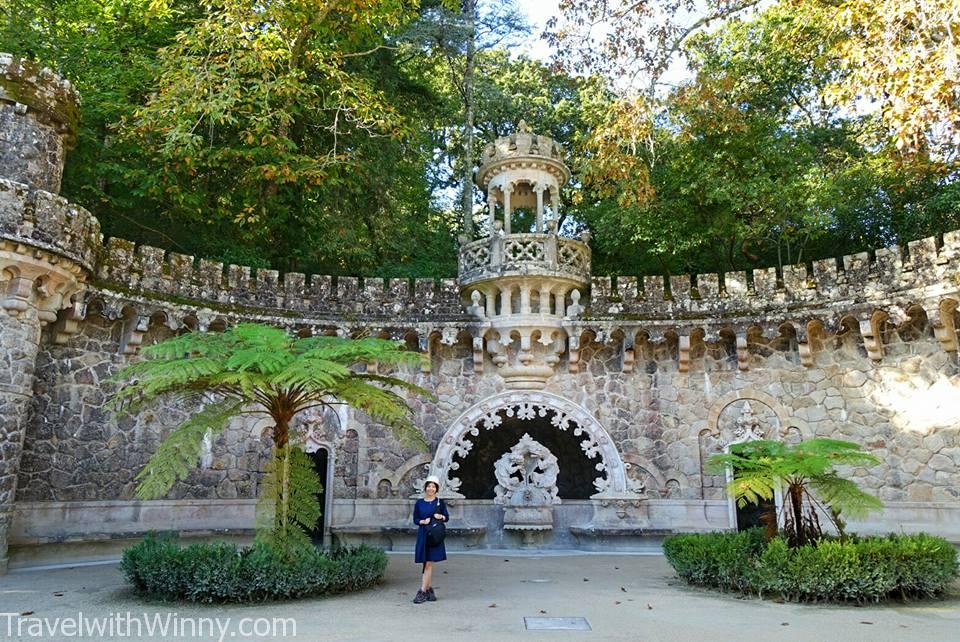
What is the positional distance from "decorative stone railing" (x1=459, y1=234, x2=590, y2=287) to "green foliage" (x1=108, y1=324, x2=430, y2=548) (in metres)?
4.84

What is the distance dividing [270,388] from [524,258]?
21.6ft

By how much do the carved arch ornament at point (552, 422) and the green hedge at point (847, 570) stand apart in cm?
481

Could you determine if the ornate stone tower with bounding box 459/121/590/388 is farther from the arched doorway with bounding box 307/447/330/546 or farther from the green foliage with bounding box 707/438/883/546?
the green foliage with bounding box 707/438/883/546

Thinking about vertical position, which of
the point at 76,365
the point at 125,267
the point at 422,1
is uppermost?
the point at 422,1

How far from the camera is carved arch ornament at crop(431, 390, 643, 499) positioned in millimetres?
13188

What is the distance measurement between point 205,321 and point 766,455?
9.36 meters

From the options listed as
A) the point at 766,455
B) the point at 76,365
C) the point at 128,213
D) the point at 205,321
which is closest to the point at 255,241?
the point at 128,213

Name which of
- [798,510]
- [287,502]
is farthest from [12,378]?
[798,510]

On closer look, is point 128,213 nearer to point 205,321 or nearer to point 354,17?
point 205,321

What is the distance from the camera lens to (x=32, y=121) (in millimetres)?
10383

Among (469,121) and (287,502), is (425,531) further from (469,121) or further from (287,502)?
(469,121)

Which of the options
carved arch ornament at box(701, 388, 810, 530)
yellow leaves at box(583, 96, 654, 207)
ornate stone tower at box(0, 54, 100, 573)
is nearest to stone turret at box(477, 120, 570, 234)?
yellow leaves at box(583, 96, 654, 207)

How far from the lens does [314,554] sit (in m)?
8.06

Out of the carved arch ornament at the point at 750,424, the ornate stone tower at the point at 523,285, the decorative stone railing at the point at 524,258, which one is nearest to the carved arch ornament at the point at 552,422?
the ornate stone tower at the point at 523,285
